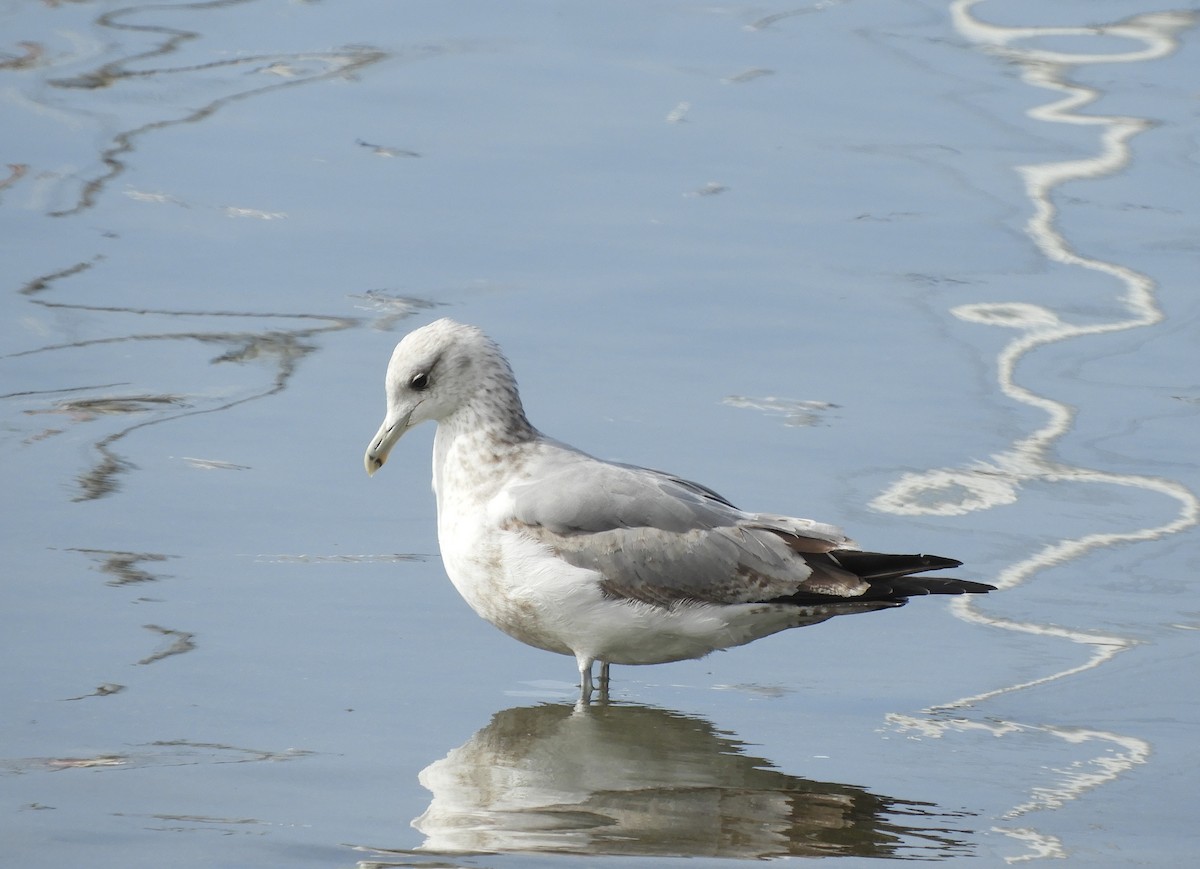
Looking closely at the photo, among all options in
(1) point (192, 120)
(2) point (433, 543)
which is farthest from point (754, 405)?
(1) point (192, 120)

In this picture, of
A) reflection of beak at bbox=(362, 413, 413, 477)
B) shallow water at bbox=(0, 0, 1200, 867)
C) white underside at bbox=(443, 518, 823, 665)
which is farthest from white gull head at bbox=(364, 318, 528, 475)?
shallow water at bbox=(0, 0, 1200, 867)

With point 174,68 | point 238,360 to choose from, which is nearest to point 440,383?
point 238,360

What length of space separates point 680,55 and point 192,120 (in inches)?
133

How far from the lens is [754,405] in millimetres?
8664

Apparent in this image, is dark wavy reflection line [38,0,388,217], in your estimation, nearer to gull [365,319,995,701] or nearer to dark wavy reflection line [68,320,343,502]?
dark wavy reflection line [68,320,343,502]

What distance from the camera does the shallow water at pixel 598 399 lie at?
222 inches

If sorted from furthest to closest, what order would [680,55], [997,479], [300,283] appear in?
[680,55] < [300,283] < [997,479]

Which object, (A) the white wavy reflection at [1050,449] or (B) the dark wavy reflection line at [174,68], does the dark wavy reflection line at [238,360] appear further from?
(A) the white wavy reflection at [1050,449]

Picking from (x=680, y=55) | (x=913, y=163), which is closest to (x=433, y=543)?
(x=913, y=163)

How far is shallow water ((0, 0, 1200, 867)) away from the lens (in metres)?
5.64

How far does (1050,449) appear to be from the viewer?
8.45m

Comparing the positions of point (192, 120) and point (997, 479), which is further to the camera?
point (192, 120)

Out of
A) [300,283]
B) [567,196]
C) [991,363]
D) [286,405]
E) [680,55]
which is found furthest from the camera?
[680,55]

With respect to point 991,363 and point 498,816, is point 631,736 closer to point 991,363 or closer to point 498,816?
point 498,816
